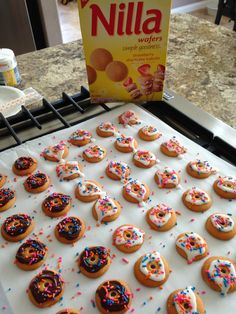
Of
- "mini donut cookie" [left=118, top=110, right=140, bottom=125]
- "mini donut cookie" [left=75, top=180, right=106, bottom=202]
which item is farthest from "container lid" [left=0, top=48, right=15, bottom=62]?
"mini donut cookie" [left=75, top=180, right=106, bottom=202]

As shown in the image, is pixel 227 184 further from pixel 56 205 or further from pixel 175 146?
pixel 56 205

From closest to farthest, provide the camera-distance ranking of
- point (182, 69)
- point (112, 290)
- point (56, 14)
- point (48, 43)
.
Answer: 1. point (112, 290)
2. point (182, 69)
3. point (56, 14)
4. point (48, 43)

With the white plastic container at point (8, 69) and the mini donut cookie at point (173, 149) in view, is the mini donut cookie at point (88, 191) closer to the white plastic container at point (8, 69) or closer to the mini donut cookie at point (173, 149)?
the mini donut cookie at point (173, 149)

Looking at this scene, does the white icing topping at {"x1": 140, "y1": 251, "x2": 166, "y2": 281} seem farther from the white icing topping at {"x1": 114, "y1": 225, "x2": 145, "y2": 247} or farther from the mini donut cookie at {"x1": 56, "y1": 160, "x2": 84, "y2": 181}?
the mini donut cookie at {"x1": 56, "y1": 160, "x2": 84, "y2": 181}

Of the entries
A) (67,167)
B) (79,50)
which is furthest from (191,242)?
(79,50)

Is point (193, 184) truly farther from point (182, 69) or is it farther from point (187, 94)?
point (182, 69)

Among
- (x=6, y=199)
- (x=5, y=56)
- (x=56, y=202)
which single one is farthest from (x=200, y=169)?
(x=5, y=56)
